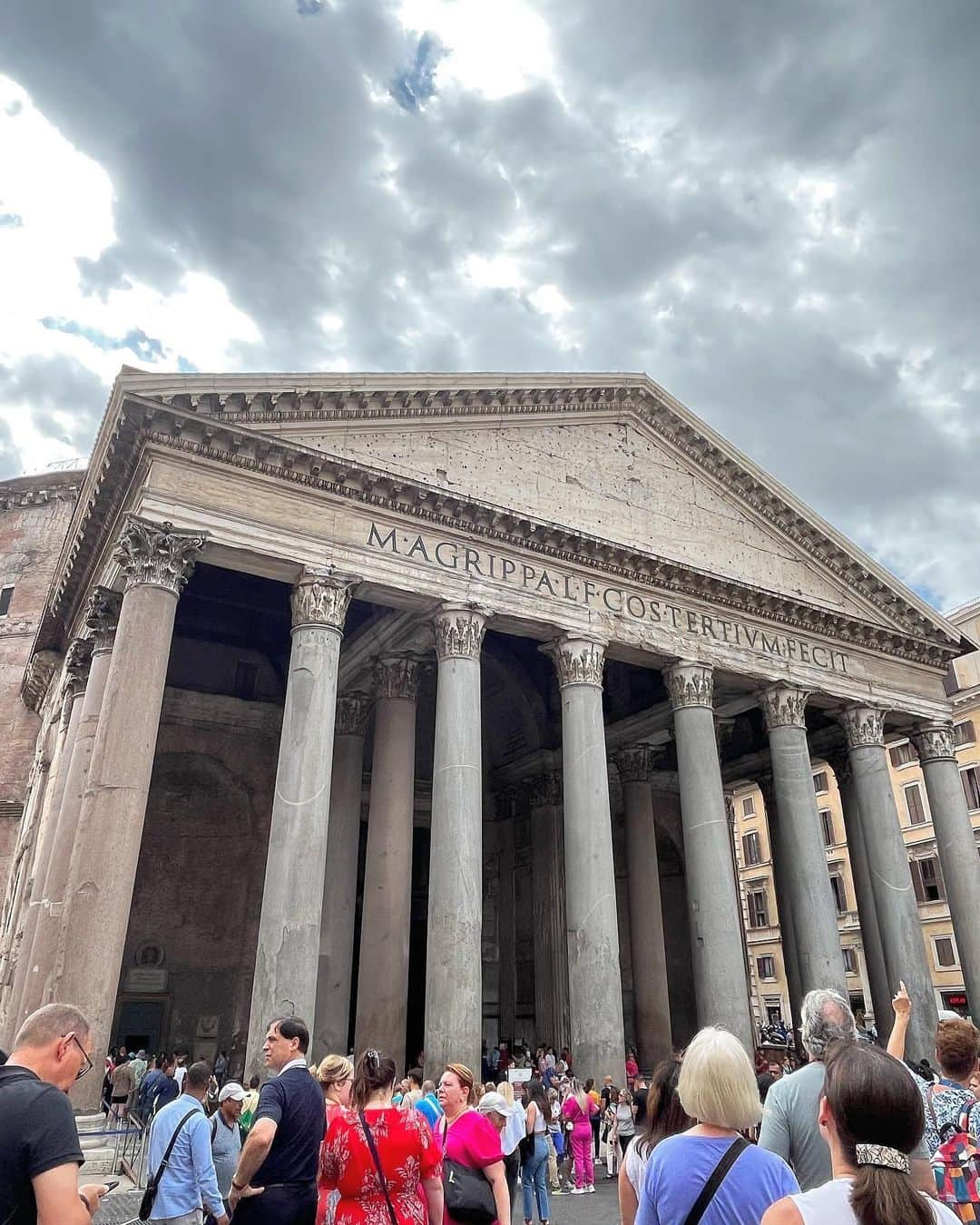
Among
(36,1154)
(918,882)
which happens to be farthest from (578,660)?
(918,882)

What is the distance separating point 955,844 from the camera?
59.9ft

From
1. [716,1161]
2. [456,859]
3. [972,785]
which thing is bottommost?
[716,1161]

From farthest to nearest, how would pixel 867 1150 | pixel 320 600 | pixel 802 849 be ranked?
1. pixel 802 849
2. pixel 320 600
3. pixel 867 1150

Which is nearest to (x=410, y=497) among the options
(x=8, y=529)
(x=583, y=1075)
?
(x=583, y=1075)

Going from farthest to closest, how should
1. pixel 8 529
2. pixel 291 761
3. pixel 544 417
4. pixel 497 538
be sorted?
pixel 8 529
pixel 544 417
pixel 497 538
pixel 291 761

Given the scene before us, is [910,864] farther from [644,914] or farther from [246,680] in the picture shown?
[246,680]

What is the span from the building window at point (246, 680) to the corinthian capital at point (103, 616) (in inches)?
217

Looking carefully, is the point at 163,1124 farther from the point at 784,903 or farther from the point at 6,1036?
the point at 784,903

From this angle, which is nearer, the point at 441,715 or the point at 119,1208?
the point at 119,1208

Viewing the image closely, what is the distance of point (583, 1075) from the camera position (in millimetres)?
12156

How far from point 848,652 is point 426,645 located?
975 centimetres

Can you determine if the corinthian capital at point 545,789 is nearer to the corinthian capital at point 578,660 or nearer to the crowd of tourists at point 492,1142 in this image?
the corinthian capital at point 578,660

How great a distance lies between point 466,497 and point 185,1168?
10.8m

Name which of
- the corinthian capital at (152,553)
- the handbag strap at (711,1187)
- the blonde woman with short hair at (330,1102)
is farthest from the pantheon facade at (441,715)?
the handbag strap at (711,1187)
